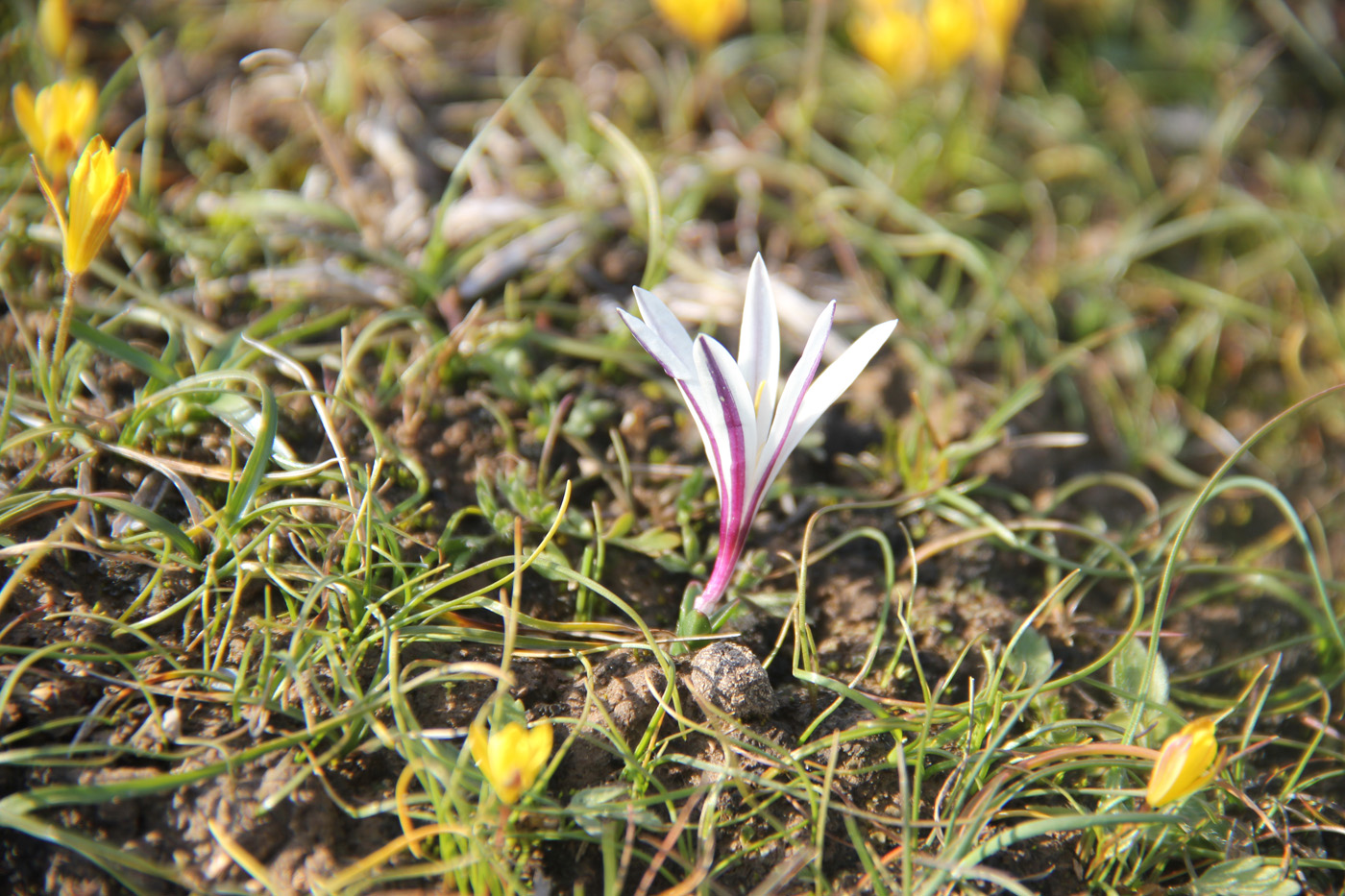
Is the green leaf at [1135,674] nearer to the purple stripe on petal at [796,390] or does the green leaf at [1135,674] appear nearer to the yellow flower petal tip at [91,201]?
the purple stripe on petal at [796,390]

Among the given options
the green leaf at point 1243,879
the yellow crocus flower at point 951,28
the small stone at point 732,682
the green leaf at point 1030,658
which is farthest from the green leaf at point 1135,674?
the yellow crocus flower at point 951,28

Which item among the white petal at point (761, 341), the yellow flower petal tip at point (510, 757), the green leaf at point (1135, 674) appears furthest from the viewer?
the green leaf at point (1135, 674)

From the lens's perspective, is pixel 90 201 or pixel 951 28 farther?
pixel 951 28

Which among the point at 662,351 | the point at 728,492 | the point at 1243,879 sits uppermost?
the point at 662,351

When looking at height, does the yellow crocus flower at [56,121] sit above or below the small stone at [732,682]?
above

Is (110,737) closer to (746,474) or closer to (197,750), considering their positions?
(197,750)

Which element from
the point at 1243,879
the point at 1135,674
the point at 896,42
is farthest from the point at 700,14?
the point at 1243,879

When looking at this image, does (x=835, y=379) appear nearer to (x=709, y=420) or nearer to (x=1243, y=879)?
(x=709, y=420)
